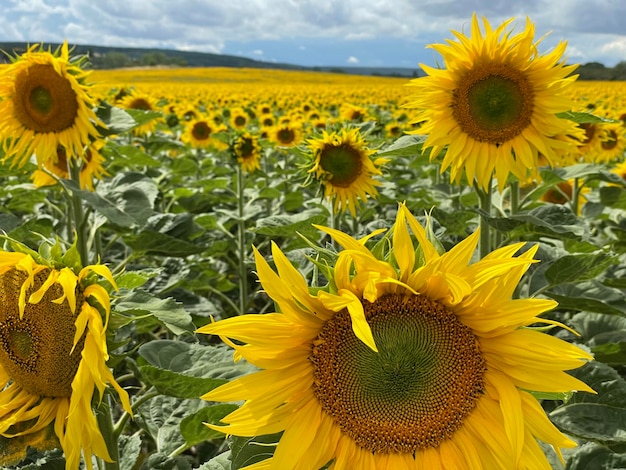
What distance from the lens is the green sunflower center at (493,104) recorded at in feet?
8.23

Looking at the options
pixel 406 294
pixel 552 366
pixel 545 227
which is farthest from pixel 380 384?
pixel 545 227

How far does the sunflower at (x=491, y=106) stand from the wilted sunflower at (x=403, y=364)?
1.29m

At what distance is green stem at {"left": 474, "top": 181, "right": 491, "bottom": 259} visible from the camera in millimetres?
2473

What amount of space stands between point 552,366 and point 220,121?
8.08m

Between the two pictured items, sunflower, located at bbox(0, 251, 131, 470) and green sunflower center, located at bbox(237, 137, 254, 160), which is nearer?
sunflower, located at bbox(0, 251, 131, 470)

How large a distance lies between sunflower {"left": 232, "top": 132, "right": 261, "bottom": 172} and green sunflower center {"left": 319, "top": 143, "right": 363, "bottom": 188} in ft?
7.40

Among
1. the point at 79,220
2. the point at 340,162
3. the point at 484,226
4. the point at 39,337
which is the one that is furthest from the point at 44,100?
the point at 484,226

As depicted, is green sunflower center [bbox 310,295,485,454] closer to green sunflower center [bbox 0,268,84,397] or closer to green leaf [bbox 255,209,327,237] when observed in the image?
green sunflower center [bbox 0,268,84,397]

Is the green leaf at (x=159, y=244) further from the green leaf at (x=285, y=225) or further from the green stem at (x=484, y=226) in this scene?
the green stem at (x=484, y=226)

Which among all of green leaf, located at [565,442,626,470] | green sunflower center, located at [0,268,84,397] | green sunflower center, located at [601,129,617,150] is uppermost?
green sunflower center, located at [0,268,84,397]

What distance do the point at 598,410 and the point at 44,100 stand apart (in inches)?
107

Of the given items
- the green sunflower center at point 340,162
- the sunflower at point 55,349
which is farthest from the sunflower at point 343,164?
the sunflower at point 55,349

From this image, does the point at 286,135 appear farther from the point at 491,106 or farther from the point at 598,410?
the point at 598,410

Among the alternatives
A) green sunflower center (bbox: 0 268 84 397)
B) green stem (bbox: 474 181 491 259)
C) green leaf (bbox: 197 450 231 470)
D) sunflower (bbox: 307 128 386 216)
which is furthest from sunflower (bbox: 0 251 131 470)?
sunflower (bbox: 307 128 386 216)
